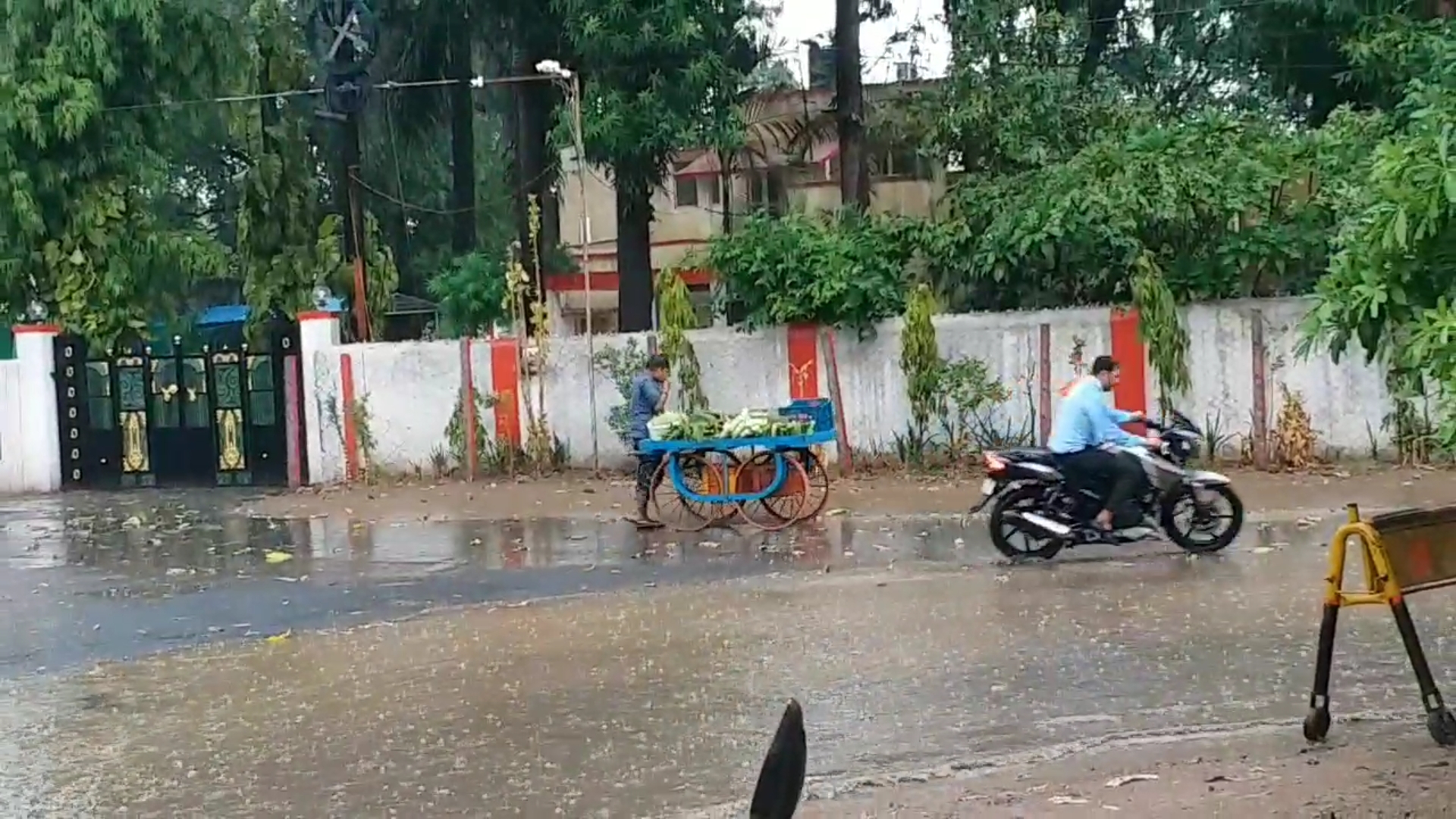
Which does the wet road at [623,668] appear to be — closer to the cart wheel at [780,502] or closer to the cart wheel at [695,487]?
the cart wheel at [780,502]

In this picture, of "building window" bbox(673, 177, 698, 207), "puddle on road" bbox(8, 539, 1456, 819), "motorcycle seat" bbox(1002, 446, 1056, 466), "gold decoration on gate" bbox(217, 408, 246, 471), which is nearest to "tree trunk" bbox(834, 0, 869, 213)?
"gold decoration on gate" bbox(217, 408, 246, 471)

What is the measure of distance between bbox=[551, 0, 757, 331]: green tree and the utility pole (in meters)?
2.79

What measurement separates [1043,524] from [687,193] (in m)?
27.9

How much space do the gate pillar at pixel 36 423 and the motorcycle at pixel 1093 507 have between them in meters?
14.4

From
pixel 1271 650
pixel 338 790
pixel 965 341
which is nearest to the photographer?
pixel 338 790

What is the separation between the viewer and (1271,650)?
29.4 ft

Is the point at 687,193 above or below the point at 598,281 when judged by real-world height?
above

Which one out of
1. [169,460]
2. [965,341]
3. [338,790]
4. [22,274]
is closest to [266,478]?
[169,460]

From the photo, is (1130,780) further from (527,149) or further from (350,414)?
(527,149)

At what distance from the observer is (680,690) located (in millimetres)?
8719

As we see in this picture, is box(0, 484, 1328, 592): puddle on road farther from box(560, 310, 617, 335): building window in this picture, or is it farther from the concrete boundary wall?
box(560, 310, 617, 335): building window

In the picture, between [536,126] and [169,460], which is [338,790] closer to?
[169,460]

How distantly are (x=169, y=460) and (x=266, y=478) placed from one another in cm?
146

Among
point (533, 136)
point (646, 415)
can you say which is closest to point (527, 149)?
point (533, 136)
